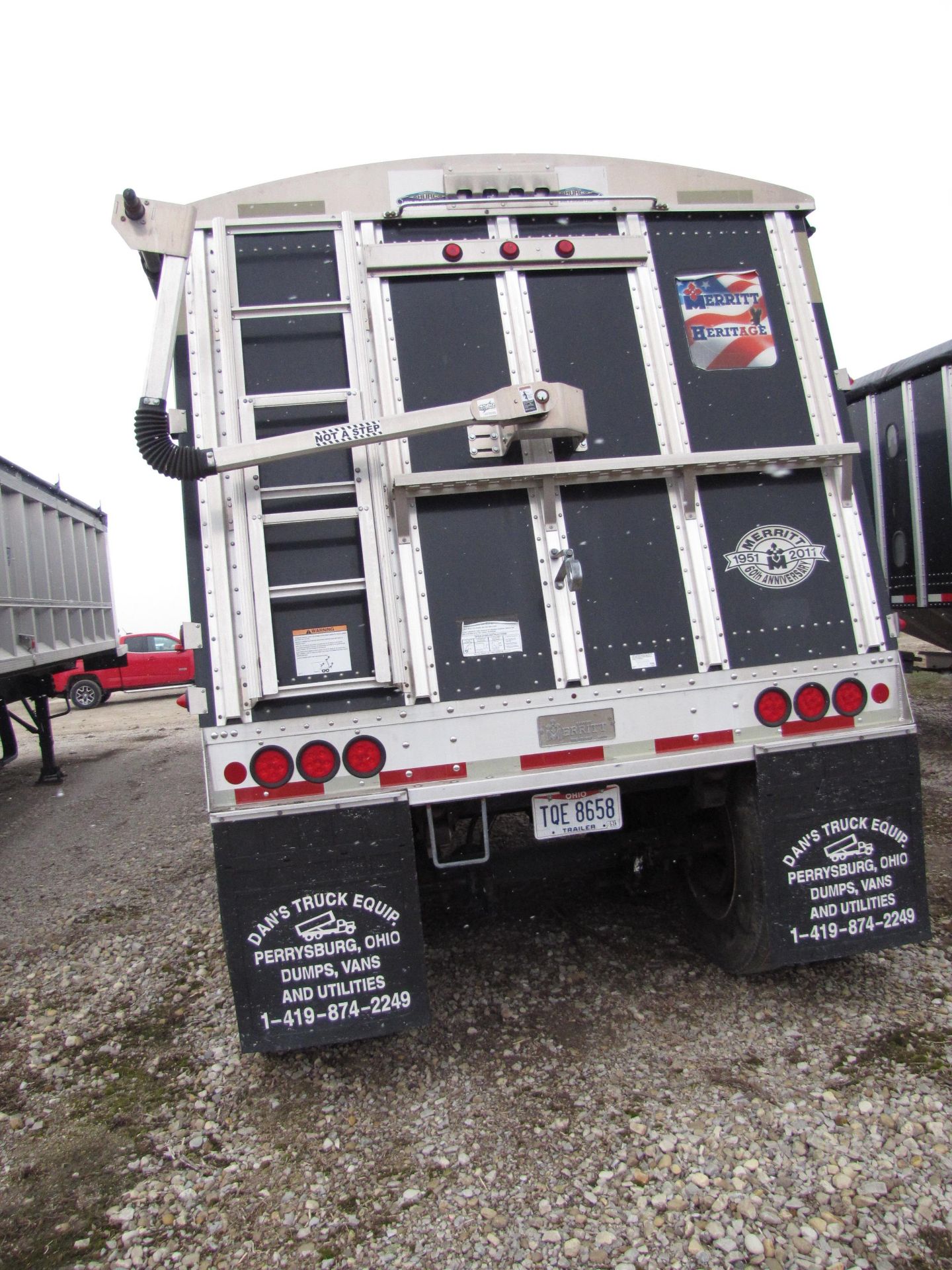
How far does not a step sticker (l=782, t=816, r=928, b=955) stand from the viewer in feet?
10.4

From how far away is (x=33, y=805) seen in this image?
351 inches

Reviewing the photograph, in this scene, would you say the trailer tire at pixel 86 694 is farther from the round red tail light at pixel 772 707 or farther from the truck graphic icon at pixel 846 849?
the truck graphic icon at pixel 846 849

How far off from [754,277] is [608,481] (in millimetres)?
1155

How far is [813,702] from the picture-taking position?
3.19m

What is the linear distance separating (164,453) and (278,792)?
1.24 m

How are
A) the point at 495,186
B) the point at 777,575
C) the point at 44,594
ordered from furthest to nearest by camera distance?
the point at 44,594
the point at 495,186
the point at 777,575

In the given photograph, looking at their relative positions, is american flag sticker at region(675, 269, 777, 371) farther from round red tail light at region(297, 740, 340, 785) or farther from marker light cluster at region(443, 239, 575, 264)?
round red tail light at region(297, 740, 340, 785)

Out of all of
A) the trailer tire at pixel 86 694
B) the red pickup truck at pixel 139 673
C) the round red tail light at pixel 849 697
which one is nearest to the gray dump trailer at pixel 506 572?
the round red tail light at pixel 849 697

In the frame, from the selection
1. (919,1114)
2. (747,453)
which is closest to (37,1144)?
(919,1114)

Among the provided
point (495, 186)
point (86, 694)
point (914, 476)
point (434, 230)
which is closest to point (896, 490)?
point (914, 476)

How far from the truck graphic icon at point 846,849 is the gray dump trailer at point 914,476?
4943mm

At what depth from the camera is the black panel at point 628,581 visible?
10.3 ft

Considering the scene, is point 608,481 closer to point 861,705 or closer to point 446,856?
point 861,705

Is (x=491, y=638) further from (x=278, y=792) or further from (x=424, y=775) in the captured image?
(x=278, y=792)
